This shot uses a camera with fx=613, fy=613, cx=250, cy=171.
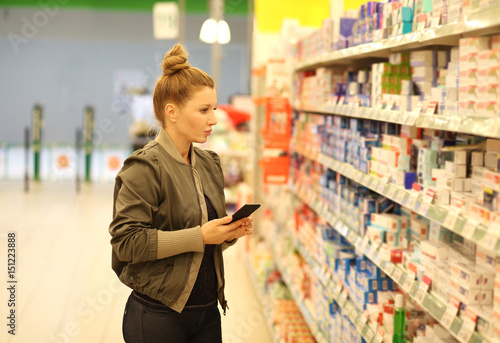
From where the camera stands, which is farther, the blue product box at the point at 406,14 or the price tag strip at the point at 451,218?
the blue product box at the point at 406,14

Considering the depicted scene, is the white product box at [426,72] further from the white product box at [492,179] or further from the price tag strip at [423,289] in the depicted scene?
the price tag strip at [423,289]

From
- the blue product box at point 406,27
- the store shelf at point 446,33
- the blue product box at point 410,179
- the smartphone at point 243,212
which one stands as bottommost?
the smartphone at point 243,212

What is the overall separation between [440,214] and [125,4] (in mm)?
13021

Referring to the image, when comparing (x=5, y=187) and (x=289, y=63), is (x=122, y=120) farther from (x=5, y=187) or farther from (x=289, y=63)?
(x=289, y=63)

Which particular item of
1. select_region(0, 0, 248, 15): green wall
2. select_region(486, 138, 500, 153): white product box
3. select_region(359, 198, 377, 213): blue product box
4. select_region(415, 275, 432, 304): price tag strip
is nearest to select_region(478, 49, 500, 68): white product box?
select_region(486, 138, 500, 153): white product box

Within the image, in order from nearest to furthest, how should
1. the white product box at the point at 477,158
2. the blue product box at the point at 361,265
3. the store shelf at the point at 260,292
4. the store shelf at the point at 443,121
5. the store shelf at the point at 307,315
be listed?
the store shelf at the point at 443,121 → the white product box at the point at 477,158 → the blue product box at the point at 361,265 → the store shelf at the point at 307,315 → the store shelf at the point at 260,292

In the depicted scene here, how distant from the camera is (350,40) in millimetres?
3314

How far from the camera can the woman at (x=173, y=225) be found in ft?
6.86

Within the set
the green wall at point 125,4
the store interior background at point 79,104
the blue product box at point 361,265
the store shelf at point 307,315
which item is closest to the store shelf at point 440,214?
the blue product box at point 361,265

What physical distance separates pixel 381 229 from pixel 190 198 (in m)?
1.02

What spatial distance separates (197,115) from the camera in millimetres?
2254

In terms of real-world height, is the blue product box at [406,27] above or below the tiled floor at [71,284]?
above

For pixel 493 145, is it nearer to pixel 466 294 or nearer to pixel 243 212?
pixel 466 294

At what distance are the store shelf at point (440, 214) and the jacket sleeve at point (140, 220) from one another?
798 millimetres
